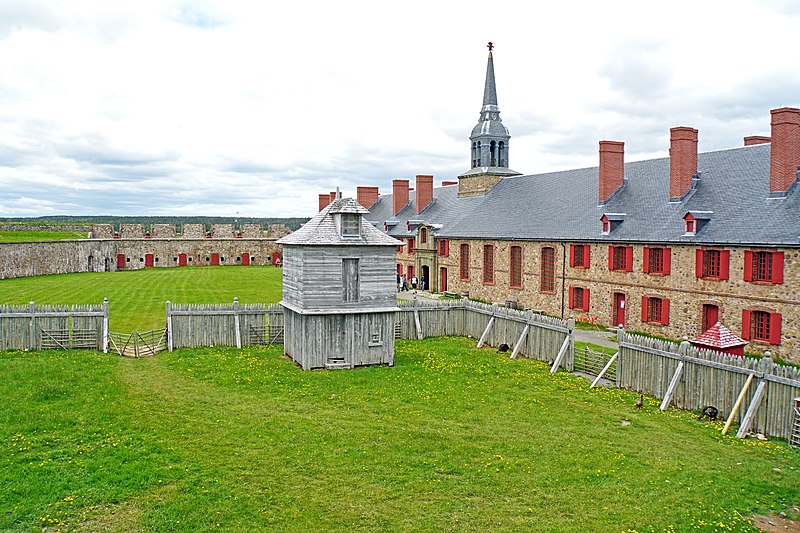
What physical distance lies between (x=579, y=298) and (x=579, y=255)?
2212 millimetres

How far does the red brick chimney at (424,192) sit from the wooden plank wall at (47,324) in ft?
105

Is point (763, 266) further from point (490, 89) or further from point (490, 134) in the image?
point (490, 89)

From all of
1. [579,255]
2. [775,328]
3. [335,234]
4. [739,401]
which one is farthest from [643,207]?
[739,401]

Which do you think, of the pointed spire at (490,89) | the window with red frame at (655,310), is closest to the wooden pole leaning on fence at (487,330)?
the window with red frame at (655,310)

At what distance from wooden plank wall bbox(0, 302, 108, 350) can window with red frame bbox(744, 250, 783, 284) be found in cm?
2358

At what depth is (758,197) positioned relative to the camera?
84.8 feet

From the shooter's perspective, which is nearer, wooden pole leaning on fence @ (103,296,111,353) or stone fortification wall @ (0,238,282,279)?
wooden pole leaning on fence @ (103,296,111,353)

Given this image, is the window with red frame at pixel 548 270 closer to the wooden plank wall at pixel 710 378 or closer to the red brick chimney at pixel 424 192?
the wooden plank wall at pixel 710 378

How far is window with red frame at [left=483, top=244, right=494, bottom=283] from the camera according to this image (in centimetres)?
4003

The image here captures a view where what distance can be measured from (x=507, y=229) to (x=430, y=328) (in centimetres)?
1339

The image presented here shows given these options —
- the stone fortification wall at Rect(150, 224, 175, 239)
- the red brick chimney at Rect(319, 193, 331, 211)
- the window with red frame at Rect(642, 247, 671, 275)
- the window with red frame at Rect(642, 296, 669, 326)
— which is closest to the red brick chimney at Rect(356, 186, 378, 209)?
the red brick chimney at Rect(319, 193, 331, 211)

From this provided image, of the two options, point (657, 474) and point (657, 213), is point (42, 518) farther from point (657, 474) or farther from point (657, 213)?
point (657, 213)

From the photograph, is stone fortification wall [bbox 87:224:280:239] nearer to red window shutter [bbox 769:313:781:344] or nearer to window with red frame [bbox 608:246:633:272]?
window with red frame [bbox 608:246:633:272]

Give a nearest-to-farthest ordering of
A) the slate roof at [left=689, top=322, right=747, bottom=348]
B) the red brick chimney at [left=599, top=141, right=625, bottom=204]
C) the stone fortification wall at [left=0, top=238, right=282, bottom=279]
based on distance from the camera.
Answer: the slate roof at [left=689, top=322, right=747, bottom=348] < the red brick chimney at [left=599, top=141, right=625, bottom=204] < the stone fortification wall at [left=0, top=238, right=282, bottom=279]
